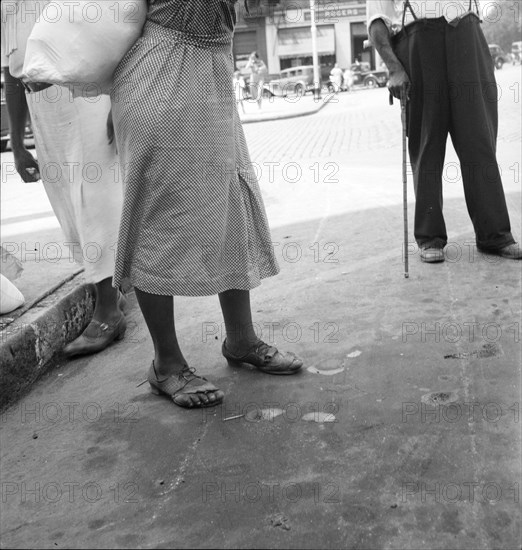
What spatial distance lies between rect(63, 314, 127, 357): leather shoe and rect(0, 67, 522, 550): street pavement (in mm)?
48

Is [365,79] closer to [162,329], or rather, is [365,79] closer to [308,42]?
[308,42]

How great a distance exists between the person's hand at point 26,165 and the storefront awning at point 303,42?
4975cm

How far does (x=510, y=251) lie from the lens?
4.24 metres

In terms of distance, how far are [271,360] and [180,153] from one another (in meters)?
0.95

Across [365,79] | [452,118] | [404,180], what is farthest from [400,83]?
[365,79]

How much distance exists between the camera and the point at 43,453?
2.52 m

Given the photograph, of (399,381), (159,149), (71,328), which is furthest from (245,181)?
(71,328)

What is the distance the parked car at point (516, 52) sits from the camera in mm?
40500

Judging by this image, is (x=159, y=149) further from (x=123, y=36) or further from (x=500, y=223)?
(x=500, y=223)

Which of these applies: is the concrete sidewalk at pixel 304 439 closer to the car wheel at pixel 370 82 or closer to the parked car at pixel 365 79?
the parked car at pixel 365 79

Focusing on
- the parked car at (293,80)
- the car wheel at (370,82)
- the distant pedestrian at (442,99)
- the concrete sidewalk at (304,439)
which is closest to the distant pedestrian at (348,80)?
the car wheel at (370,82)

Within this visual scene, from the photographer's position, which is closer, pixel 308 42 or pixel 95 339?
pixel 95 339

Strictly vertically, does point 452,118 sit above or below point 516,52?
above

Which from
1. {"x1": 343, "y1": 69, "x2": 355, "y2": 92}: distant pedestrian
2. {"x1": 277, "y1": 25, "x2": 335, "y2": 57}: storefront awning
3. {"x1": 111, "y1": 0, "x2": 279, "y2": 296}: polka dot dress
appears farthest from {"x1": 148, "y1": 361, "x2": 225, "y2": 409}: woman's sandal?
{"x1": 277, "y1": 25, "x2": 335, "y2": 57}: storefront awning
